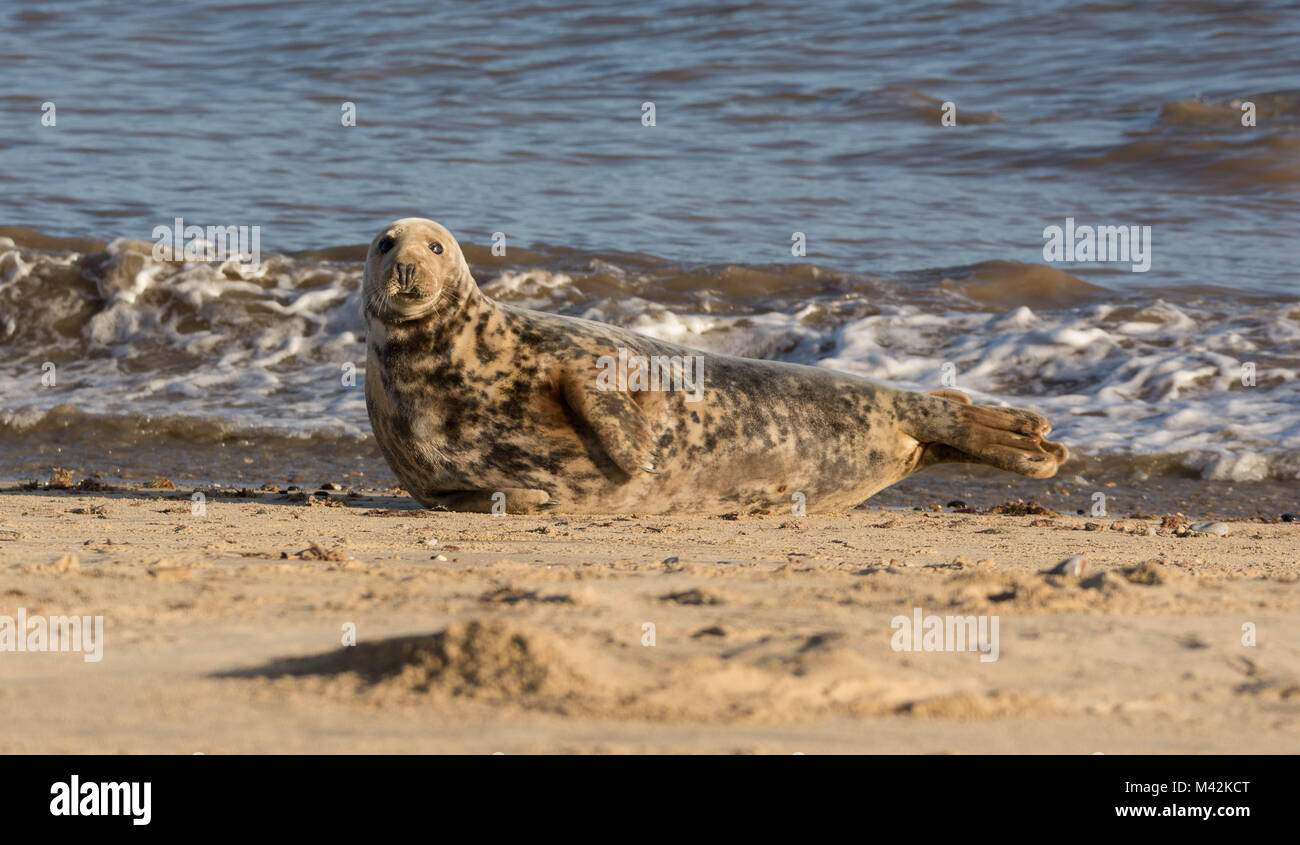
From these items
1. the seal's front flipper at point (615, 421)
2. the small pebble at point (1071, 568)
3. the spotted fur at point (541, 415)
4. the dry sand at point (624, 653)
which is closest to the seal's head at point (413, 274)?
the spotted fur at point (541, 415)

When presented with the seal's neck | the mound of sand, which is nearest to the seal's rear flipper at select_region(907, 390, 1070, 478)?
the seal's neck

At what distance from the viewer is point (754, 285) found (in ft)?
36.9

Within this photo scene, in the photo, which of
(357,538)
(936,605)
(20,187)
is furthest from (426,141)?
(936,605)

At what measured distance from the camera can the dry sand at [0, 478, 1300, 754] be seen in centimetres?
248

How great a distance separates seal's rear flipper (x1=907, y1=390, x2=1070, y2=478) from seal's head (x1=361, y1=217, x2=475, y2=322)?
2090mm

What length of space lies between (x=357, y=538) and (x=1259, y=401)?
18.2 feet

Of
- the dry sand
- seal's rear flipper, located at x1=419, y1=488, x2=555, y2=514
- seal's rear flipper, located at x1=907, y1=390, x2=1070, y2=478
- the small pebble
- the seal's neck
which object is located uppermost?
the seal's neck

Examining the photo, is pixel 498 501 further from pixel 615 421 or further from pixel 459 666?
pixel 459 666

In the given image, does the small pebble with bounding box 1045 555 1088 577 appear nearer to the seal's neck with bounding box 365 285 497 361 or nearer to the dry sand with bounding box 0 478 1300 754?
the dry sand with bounding box 0 478 1300 754

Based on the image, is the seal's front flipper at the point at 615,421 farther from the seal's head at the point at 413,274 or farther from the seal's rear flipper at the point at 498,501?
the seal's head at the point at 413,274

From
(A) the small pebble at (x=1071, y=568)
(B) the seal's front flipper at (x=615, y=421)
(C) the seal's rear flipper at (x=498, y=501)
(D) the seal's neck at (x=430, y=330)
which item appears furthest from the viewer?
(D) the seal's neck at (x=430, y=330)

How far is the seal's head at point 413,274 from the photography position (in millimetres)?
5746

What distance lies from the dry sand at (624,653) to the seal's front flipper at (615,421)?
1.01 metres

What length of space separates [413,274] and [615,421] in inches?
37.5
